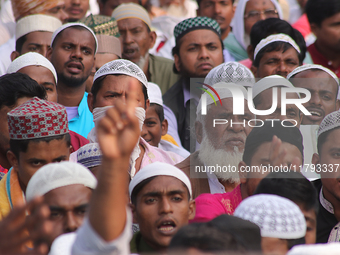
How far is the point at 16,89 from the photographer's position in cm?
449

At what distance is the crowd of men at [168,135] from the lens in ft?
7.61

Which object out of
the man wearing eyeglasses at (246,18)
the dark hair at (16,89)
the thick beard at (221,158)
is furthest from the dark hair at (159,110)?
the man wearing eyeglasses at (246,18)

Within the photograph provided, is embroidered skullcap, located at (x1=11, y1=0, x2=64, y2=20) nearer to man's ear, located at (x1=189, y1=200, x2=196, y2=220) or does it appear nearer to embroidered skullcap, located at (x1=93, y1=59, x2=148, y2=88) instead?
embroidered skullcap, located at (x1=93, y1=59, x2=148, y2=88)

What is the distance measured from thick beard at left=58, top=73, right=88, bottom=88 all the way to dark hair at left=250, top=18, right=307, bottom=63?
2018 mm

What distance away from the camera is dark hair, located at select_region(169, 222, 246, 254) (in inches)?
94.1

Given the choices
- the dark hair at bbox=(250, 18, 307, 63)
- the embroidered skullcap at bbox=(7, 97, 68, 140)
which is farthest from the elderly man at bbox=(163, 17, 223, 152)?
the embroidered skullcap at bbox=(7, 97, 68, 140)

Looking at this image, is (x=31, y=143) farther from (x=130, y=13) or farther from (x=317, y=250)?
(x=130, y=13)

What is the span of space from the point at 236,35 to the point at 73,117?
310cm

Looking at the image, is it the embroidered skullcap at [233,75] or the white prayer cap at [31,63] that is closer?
the white prayer cap at [31,63]

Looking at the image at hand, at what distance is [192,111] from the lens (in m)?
6.11

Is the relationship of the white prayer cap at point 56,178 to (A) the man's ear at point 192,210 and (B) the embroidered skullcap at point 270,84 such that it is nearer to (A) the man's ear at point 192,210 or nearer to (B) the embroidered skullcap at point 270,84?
(A) the man's ear at point 192,210

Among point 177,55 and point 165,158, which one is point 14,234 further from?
point 177,55

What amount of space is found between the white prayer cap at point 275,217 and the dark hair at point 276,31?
3.33 metres

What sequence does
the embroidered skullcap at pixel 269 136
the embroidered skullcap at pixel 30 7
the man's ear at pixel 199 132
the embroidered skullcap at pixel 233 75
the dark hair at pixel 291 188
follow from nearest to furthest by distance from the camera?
the dark hair at pixel 291 188, the embroidered skullcap at pixel 269 136, the man's ear at pixel 199 132, the embroidered skullcap at pixel 233 75, the embroidered skullcap at pixel 30 7
